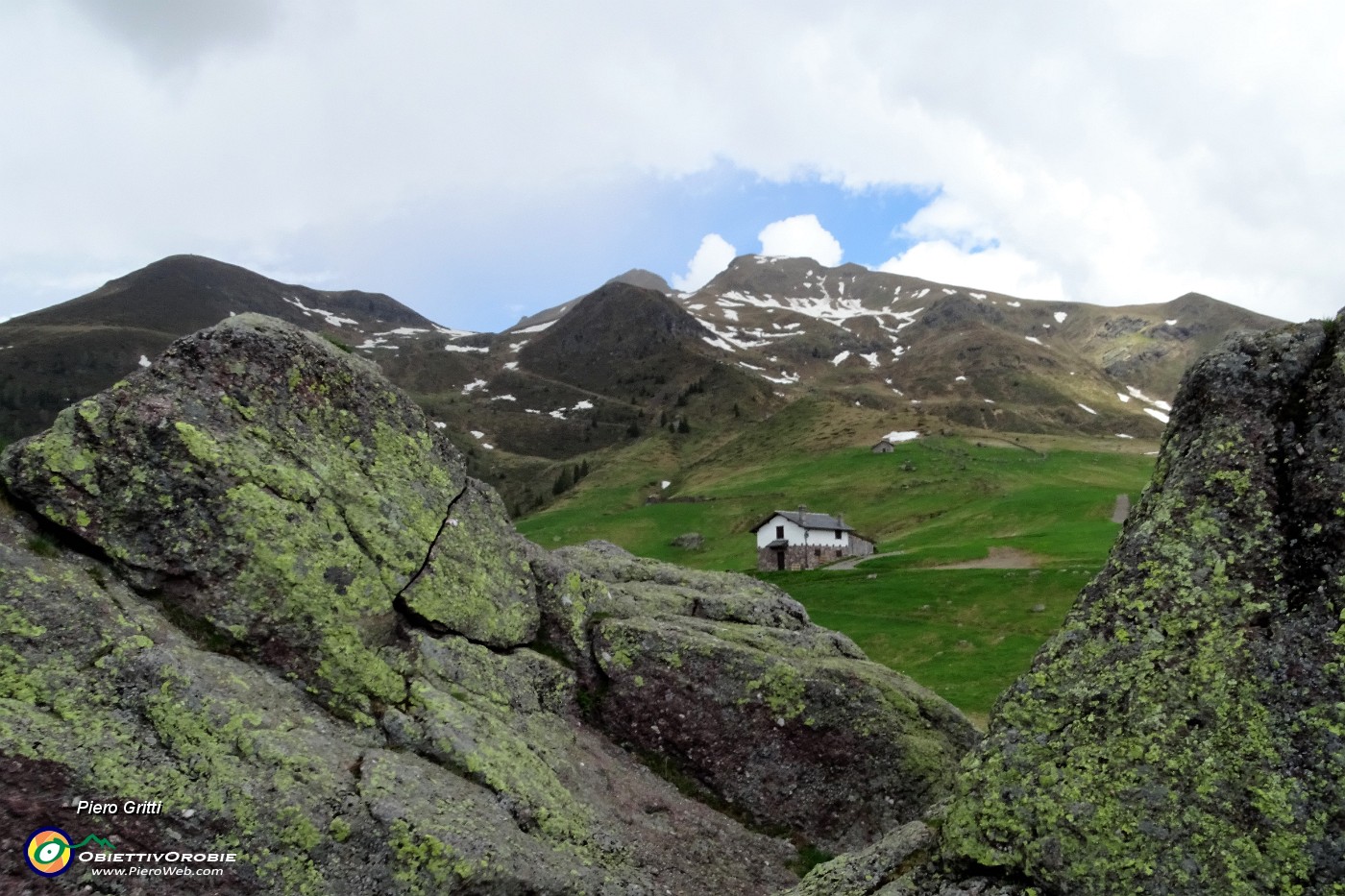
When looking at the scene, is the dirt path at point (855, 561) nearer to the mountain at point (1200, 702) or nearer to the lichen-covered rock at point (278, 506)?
the lichen-covered rock at point (278, 506)

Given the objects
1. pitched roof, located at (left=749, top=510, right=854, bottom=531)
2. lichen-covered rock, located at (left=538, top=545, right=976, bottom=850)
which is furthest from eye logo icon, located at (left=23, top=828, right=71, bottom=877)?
pitched roof, located at (left=749, top=510, right=854, bottom=531)

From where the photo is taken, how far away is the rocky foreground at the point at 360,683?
34.1 feet

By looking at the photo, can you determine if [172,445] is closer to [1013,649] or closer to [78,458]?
[78,458]

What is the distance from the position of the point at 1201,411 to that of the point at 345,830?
1370 centimetres

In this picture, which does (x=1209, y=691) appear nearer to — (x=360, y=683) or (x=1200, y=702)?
(x=1200, y=702)

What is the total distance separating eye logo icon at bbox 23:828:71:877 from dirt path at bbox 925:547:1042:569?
77515 mm

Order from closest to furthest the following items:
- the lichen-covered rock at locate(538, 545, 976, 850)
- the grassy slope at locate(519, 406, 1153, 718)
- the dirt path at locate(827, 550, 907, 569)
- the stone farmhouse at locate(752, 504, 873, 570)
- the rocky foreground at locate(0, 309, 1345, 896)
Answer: the rocky foreground at locate(0, 309, 1345, 896)
the lichen-covered rock at locate(538, 545, 976, 850)
the grassy slope at locate(519, 406, 1153, 718)
the dirt path at locate(827, 550, 907, 569)
the stone farmhouse at locate(752, 504, 873, 570)

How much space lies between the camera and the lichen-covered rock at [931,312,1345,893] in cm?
775

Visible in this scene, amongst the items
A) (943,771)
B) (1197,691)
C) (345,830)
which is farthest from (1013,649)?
(345,830)

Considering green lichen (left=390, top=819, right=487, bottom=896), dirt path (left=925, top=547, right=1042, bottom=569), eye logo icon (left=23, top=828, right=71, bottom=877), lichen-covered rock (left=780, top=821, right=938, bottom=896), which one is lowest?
dirt path (left=925, top=547, right=1042, bottom=569)

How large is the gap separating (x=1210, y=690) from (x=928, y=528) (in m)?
112

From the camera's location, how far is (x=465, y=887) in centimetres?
1105

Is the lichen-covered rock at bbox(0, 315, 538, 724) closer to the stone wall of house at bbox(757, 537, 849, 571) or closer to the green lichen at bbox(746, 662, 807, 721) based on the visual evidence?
the green lichen at bbox(746, 662, 807, 721)

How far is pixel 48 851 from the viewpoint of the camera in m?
8.95
